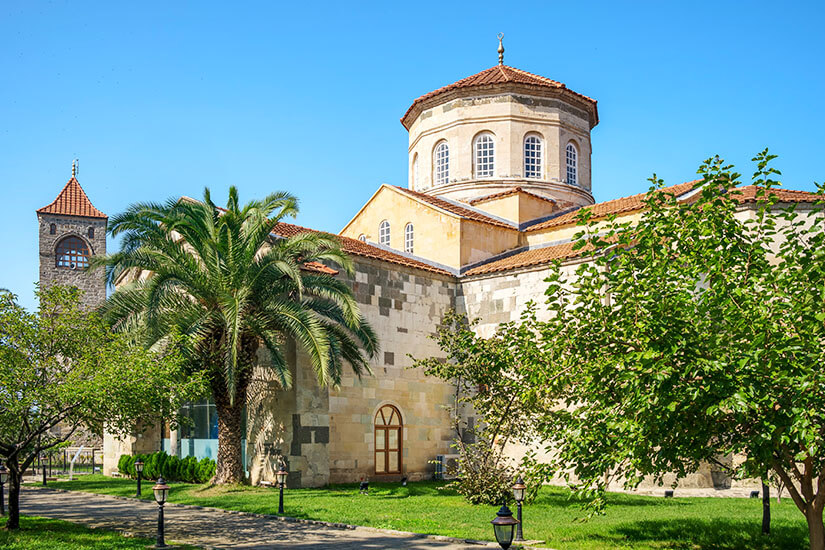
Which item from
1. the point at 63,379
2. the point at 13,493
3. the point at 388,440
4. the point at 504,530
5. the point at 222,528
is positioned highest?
the point at 63,379

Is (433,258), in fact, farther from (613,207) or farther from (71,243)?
(71,243)

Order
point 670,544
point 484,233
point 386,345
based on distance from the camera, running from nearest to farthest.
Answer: point 670,544, point 386,345, point 484,233

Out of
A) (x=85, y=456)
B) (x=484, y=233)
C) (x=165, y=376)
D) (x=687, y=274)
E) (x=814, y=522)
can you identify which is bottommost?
(x=85, y=456)

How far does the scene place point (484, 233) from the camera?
25.3 meters

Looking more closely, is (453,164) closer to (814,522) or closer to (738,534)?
(738,534)

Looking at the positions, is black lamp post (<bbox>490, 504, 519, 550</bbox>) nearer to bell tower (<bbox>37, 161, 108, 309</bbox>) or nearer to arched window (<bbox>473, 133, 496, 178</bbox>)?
arched window (<bbox>473, 133, 496, 178</bbox>)

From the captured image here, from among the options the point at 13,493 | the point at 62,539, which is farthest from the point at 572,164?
the point at 62,539

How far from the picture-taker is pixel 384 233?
1085 inches

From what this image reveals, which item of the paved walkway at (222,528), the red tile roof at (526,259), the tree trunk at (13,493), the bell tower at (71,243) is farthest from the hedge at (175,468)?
the bell tower at (71,243)

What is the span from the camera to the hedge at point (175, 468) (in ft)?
68.0

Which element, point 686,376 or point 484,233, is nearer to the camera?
point 686,376

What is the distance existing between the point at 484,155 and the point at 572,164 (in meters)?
3.42

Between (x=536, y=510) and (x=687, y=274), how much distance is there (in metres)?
8.31

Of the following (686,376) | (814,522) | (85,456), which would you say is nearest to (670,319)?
(686,376)
